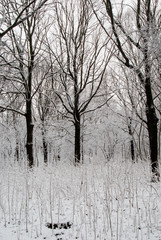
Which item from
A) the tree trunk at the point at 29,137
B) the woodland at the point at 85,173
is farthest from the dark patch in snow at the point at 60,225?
the tree trunk at the point at 29,137

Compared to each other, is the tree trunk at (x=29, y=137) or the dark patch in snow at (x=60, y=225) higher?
the tree trunk at (x=29, y=137)

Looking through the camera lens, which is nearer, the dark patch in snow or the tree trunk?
the dark patch in snow

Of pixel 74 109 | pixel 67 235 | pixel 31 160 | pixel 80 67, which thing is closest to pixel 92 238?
pixel 67 235

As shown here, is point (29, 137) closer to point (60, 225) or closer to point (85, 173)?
point (85, 173)

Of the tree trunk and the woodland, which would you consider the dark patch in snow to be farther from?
the tree trunk

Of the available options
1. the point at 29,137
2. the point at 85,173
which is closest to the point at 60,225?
the point at 85,173

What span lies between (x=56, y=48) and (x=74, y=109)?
3198mm

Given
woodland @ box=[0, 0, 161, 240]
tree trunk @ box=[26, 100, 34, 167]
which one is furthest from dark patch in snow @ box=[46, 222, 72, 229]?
tree trunk @ box=[26, 100, 34, 167]

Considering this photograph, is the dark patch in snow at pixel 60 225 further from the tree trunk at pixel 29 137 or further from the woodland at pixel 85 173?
the tree trunk at pixel 29 137

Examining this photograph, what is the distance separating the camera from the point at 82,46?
355 inches

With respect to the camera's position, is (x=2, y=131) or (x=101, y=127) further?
(x=101, y=127)

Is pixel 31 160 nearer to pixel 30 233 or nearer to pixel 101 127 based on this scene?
pixel 30 233

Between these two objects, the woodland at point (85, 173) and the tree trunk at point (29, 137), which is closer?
the woodland at point (85, 173)

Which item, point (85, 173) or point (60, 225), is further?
point (85, 173)
